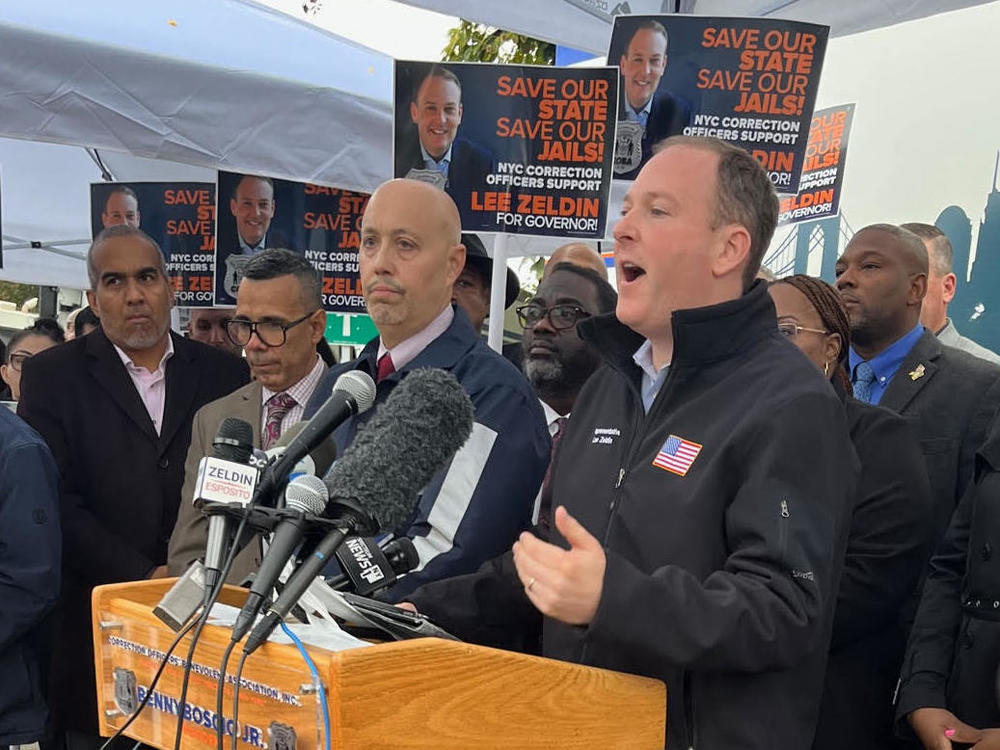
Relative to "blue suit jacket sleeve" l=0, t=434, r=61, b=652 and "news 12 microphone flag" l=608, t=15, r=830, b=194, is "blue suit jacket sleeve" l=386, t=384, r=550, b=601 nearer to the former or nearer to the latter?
"blue suit jacket sleeve" l=0, t=434, r=61, b=652

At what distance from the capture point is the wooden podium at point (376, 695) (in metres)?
1.61

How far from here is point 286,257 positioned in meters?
4.54

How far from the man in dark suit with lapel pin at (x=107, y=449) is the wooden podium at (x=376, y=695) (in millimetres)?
2555

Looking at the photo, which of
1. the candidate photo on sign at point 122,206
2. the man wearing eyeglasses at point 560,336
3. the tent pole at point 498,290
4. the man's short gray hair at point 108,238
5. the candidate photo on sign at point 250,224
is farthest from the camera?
the candidate photo on sign at point 122,206

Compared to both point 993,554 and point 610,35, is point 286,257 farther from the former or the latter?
point 993,554

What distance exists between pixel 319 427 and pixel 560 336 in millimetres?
2828

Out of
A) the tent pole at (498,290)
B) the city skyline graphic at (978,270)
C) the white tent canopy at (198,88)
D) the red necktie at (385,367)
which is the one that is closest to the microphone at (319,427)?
the red necktie at (385,367)

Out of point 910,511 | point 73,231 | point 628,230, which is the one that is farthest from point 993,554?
point 73,231

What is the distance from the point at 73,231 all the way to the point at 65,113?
5.09 metres

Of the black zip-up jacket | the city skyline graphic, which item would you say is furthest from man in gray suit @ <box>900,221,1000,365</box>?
the black zip-up jacket

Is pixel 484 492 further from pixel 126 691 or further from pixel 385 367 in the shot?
pixel 126 691

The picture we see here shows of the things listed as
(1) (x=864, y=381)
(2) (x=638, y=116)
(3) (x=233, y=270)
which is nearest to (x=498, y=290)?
(2) (x=638, y=116)

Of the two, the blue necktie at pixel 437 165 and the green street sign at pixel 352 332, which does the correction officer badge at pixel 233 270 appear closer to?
the blue necktie at pixel 437 165

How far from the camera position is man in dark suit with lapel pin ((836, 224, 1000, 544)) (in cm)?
419
